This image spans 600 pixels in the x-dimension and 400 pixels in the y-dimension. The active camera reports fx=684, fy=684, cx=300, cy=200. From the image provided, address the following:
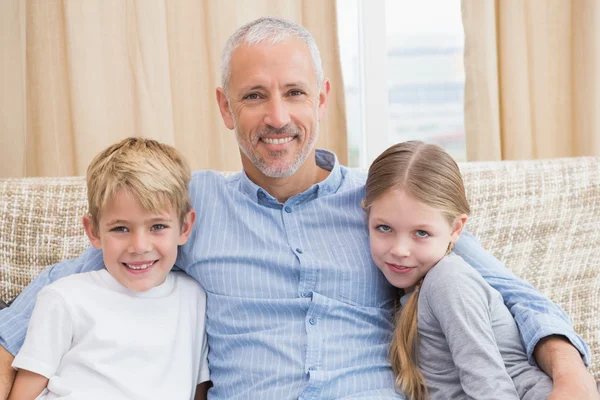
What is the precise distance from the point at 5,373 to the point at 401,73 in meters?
1.98

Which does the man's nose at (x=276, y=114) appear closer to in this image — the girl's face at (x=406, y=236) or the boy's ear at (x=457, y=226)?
the girl's face at (x=406, y=236)

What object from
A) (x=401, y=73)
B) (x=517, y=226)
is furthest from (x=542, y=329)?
(x=401, y=73)

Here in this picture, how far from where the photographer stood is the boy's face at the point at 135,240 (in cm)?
150

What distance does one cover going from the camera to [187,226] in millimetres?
1646

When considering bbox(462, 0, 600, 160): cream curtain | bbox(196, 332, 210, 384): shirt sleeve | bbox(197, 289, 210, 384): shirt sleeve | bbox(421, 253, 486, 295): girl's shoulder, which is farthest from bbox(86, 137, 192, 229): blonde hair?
bbox(462, 0, 600, 160): cream curtain

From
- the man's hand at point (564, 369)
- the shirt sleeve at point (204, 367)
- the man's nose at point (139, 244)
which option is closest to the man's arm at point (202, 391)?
the shirt sleeve at point (204, 367)

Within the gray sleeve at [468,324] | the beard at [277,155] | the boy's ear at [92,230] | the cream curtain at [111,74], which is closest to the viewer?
the gray sleeve at [468,324]

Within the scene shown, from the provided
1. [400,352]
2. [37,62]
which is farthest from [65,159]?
[400,352]

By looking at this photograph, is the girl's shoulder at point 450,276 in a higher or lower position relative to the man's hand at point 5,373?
higher

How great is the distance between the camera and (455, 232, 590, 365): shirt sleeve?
1502 millimetres

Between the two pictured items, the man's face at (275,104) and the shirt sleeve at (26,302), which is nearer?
the shirt sleeve at (26,302)

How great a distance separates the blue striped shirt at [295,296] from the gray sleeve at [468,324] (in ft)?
0.47

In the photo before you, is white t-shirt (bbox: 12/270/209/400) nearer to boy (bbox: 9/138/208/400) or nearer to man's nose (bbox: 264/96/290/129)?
boy (bbox: 9/138/208/400)

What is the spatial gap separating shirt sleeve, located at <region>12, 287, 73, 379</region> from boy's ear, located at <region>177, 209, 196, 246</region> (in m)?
0.30
